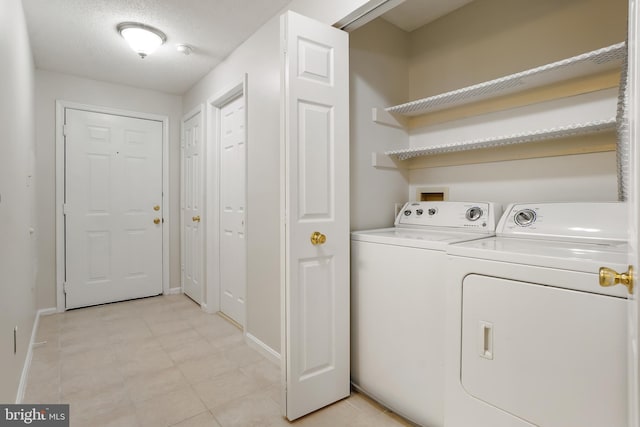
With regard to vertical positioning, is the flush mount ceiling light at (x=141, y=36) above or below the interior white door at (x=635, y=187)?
above

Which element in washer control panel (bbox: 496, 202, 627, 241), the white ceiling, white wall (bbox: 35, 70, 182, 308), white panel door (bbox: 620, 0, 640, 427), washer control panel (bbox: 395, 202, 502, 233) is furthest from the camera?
white wall (bbox: 35, 70, 182, 308)

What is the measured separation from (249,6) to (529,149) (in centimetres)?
199

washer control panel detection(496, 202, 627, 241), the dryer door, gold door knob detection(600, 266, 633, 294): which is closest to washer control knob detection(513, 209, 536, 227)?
washer control panel detection(496, 202, 627, 241)

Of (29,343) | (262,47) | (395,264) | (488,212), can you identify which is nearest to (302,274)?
(395,264)

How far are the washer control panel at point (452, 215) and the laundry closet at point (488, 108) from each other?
14cm

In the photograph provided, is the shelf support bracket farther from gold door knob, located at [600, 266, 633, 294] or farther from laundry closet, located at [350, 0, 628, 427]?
gold door knob, located at [600, 266, 633, 294]

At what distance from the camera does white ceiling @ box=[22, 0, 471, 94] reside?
7.18ft

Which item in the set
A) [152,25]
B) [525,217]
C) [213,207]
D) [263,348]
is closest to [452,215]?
[525,217]

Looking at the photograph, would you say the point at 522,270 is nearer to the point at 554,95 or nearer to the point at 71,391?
the point at 554,95

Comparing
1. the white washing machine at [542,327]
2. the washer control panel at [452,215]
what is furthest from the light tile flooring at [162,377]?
the washer control panel at [452,215]

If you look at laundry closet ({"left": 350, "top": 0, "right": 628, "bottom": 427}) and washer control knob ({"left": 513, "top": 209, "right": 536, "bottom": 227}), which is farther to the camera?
washer control knob ({"left": 513, "top": 209, "right": 536, "bottom": 227})

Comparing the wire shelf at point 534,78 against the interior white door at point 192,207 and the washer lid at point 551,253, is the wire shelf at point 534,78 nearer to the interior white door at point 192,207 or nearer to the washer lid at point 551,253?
the washer lid at point 551,253

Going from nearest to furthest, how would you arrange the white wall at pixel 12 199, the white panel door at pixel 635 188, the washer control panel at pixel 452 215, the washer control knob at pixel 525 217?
the white panel door at pixel 635 188, the white wall at pixel 12 199, the washer control knob at pixel 525 217, the washer control panel at pixel 452 215

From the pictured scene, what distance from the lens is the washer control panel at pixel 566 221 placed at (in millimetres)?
1365
